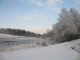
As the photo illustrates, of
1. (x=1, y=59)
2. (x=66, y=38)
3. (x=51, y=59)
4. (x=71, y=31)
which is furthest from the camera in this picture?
(x=66, y=38)

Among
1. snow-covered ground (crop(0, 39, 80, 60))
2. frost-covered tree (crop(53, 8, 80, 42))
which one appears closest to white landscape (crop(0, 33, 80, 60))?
snow-covered ground (crop(0, 39, 80, 60))

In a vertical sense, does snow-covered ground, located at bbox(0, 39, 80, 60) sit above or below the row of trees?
below

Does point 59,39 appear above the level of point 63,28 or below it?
below

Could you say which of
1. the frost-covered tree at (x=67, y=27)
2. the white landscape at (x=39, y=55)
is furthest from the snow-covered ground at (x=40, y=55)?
the frost-covered tree at (x=67, y=27)

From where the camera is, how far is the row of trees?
21469 mm

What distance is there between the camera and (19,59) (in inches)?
259

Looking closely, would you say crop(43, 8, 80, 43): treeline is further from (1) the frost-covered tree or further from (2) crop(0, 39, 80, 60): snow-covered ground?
(2) crop(0, 39, 80, 60): snow-covered ground

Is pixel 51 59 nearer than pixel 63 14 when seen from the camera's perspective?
Yes

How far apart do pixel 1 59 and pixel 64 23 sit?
1782cm

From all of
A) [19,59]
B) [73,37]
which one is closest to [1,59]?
[19,59]

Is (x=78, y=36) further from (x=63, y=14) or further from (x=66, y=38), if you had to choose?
(x=63, y=14)

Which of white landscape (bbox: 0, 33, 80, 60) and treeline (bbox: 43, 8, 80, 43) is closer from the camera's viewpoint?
white landscape (bbox: 0, 33, 80, 60)

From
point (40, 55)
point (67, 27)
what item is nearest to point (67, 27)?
point (67, 27)

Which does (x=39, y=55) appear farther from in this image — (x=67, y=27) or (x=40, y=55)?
(x=67, y=27)
